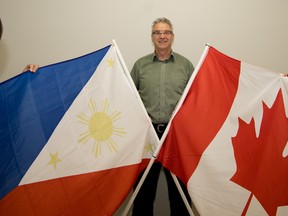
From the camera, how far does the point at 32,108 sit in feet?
4.21

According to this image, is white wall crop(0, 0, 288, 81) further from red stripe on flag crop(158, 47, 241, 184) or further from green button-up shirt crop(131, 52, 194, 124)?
red stripe on flag crop(158, 47, 241, 184)

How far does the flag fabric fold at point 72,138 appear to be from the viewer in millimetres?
1219

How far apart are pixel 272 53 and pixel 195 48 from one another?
65cm

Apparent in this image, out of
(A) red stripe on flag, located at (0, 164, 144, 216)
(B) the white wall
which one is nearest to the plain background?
(B) the white wall

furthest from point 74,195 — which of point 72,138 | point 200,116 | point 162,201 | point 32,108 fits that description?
point 162,201

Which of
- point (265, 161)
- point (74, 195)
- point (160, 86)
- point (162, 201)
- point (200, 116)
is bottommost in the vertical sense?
point (162, 201)

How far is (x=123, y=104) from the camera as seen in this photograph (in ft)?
4.45

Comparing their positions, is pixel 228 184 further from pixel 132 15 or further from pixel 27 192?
pixel 132 15

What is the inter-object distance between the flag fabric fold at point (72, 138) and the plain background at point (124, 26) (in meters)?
0.52

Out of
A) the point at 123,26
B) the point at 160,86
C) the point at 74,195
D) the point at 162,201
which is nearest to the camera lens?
the point at 74,195

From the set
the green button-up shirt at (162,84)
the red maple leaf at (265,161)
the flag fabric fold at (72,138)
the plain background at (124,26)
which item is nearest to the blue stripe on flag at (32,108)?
the flag fabric fold at (72,138)

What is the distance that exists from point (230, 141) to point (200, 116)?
0.21m

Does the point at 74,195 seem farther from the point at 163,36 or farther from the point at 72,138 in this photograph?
the point at 163,36

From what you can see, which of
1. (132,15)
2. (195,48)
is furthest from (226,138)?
(132,15)
